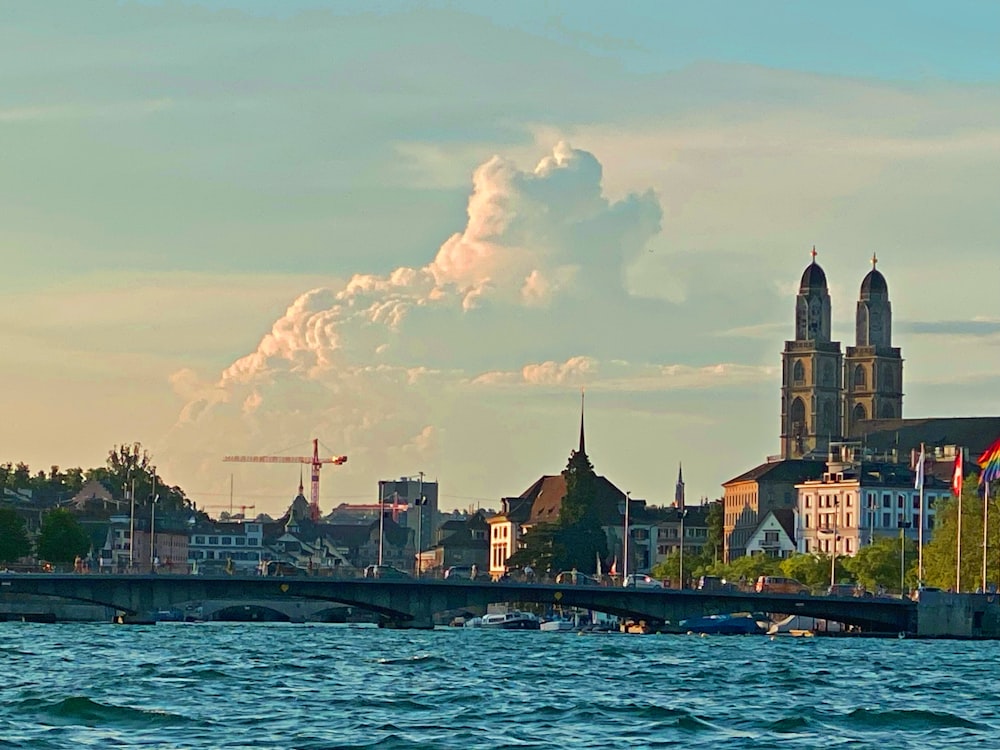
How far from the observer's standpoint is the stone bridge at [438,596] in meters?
154

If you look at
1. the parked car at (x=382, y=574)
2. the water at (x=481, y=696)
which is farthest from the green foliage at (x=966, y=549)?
the water at (x=481, y=696)

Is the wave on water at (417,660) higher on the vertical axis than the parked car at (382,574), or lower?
lower

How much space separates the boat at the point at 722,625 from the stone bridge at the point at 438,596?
7.45m

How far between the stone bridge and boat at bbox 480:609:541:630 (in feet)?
112

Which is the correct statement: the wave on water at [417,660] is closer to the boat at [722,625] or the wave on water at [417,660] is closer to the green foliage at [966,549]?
the boat at [722,625]

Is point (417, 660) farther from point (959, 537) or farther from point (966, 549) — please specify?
point (966, 549)

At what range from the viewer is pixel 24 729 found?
210ft

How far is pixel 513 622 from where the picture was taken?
19538 centimetres

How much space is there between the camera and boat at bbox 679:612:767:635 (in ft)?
554

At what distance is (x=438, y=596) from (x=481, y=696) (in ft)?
264

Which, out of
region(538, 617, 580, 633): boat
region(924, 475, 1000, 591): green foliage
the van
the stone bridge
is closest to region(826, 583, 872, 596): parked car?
the van

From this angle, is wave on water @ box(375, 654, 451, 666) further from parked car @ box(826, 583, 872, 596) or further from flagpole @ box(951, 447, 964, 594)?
parked car @ box(826, 583, 872, 596)

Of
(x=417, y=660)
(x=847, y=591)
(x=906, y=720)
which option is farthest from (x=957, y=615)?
(x=906, y=720)

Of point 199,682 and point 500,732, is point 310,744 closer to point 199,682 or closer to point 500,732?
point 500,732
